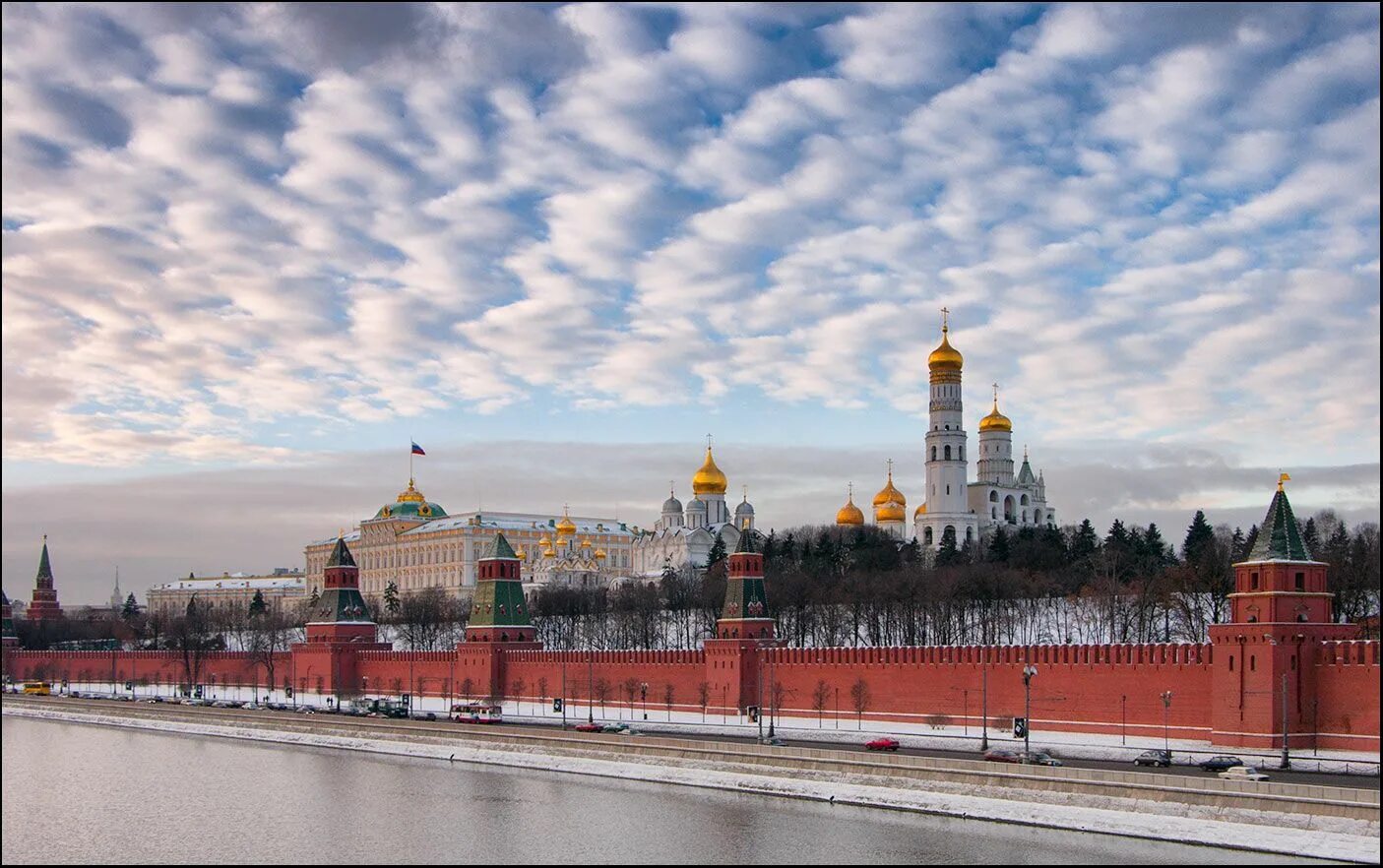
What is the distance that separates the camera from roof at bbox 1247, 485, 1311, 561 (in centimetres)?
3538

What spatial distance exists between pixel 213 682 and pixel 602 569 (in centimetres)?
4065

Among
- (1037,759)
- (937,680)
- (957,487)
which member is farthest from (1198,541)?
(1037,759)

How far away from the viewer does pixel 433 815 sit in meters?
30.7

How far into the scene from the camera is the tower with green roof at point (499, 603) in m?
55.5

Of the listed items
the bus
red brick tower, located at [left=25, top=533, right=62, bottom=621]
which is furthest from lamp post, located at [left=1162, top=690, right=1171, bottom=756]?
red brick tower, located at [left=25, top=533, right=62, bottom=621]

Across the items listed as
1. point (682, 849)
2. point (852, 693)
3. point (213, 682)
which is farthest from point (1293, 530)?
point (213, 682)

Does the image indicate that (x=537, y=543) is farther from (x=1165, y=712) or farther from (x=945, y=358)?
(x=1165, y=712)

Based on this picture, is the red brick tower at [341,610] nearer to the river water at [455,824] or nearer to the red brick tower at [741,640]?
the red brick tower at [741,640]

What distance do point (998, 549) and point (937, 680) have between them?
3249 cm

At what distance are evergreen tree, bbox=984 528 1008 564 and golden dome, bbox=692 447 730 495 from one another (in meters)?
29.3

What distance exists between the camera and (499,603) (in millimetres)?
56219

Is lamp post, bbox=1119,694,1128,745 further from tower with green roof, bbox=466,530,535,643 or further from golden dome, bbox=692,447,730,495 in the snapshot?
golden dome, bbox=692,447,730,495

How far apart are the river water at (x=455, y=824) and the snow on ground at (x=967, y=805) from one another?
0.27 meters

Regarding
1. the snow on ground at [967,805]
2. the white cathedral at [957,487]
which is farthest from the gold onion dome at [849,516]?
the snow on ground at [967,805]
